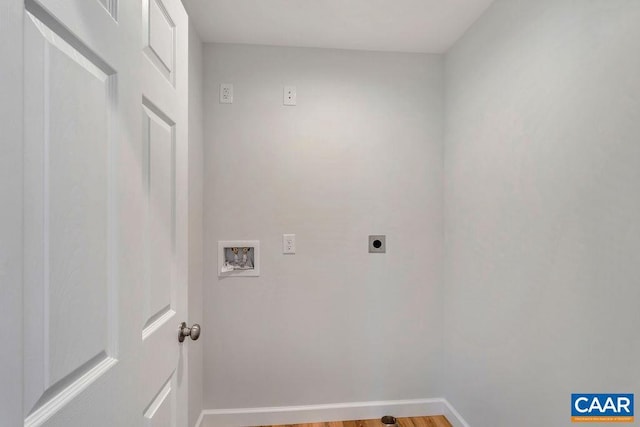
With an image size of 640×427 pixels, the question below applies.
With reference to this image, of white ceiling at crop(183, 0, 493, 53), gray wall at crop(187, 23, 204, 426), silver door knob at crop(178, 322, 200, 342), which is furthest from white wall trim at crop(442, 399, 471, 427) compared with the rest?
white ceiling at crop(183, 0, 493, 53)

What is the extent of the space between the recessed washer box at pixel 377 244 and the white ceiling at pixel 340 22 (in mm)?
1218

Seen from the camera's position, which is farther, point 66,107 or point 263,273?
point 263,273

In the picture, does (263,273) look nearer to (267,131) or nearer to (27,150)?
(267,131)

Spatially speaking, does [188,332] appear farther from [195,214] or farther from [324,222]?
[324,222]

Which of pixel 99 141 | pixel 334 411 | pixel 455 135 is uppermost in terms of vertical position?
pixel 455 135

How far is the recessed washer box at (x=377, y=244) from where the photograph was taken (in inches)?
Result: 89.9

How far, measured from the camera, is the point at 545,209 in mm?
1407

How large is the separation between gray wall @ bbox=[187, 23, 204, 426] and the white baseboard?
0.18m

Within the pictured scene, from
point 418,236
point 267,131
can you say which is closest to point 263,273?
point 267,131

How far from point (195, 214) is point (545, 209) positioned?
172cm

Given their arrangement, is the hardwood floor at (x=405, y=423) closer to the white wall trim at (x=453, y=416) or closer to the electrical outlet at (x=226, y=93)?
the white wall trim at (x=453, y=416)

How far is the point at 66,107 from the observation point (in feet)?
1.79

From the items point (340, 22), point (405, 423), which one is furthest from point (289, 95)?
point (405, 423)

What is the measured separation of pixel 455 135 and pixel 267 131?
118cm
